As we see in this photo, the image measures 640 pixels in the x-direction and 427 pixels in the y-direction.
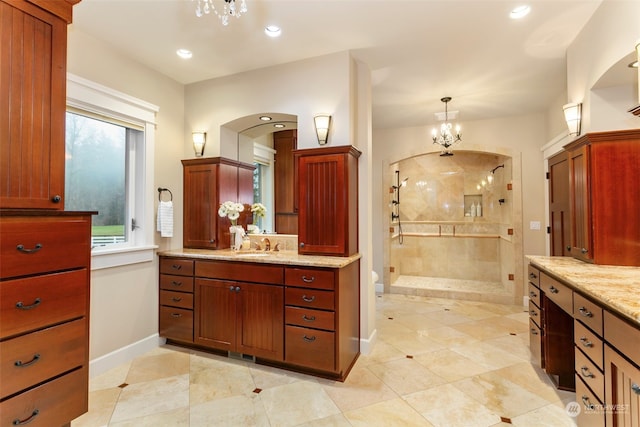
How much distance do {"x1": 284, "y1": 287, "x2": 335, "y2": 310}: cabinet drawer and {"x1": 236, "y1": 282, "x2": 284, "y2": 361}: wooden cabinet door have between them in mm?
74

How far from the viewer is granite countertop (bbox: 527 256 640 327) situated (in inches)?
50.6

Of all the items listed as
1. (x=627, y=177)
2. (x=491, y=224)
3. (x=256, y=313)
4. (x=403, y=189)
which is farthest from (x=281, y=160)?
(x=491, y=224)

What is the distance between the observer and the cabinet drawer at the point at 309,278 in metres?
2.39

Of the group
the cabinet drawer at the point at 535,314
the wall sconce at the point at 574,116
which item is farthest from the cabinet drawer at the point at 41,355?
the wall sconce at the point at 574,116

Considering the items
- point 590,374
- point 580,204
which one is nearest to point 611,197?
point 580,204

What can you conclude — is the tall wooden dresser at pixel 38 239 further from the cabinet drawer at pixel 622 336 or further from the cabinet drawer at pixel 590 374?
the cabinet drawer at pixel 590 374

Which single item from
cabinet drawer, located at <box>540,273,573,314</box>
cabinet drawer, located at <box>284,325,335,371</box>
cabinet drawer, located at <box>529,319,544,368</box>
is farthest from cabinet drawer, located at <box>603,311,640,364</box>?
cabinet drawer, located at <box>284,325,335,371</box>

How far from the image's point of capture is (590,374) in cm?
162

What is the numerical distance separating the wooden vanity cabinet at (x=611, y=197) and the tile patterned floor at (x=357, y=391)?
112cm

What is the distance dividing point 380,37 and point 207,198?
2.34m

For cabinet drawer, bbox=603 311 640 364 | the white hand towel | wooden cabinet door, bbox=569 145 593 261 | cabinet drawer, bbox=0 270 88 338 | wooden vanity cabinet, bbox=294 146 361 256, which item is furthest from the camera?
the white hand towel

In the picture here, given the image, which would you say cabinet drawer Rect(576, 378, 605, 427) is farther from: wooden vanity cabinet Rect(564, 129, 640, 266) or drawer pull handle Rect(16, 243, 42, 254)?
drawer pull handle Rect(16, 243, 42, 254)

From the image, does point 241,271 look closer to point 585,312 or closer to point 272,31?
point 272,31

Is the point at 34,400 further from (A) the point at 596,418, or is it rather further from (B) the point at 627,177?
(B) the point at 627,177
